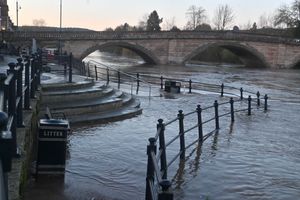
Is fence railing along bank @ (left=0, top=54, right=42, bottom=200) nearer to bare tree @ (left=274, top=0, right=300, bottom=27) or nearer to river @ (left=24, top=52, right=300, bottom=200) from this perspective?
river @ (left=24, top=52, right=300, bottom=200)

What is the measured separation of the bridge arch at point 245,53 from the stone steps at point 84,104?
5399 centimetres

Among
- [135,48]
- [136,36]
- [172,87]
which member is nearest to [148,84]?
[172,87]

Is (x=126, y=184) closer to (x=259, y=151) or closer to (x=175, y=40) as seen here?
(x=259, y=151)

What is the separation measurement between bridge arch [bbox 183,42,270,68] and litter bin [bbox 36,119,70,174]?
6142cm

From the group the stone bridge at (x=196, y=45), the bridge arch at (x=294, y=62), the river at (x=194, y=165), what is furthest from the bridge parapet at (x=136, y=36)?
the river at (x=194, y=165)

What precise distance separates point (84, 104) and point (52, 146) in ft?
18.3

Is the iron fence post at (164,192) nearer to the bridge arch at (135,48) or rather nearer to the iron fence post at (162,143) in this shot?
the iron fence post at (162,143)

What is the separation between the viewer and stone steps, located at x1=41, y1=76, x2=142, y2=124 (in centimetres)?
1214

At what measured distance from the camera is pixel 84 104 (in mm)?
12867

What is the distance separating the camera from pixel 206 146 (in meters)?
10.8

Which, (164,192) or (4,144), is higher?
(4,144)

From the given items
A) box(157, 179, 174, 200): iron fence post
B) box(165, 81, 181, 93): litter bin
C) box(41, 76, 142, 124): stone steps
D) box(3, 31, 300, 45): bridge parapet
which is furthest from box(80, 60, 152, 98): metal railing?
box(3, 31, 300, 45): bridge parapet

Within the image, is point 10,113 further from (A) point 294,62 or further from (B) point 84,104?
(A) point 294,62

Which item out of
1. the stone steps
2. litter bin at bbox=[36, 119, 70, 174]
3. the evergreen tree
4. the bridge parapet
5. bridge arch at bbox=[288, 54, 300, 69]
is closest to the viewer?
Result: litter bin at bbox=[36, 119, 70, 174]
